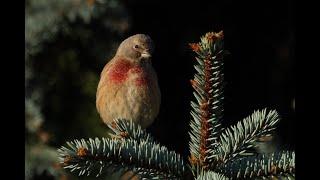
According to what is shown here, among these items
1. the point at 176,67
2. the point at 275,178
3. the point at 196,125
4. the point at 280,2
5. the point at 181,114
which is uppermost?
the point at 280,2

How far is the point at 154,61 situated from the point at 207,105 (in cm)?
317

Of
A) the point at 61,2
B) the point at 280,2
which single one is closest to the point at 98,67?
the point at 61,2

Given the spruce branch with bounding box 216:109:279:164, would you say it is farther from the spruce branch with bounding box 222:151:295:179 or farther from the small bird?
the small bird

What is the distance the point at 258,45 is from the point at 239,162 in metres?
3.69

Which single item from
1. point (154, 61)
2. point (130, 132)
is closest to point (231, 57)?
point (154, 61)

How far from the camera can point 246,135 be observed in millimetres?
2033

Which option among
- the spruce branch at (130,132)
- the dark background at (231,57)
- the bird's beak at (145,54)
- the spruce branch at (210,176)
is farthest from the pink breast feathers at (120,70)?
the dark background at (231,57)

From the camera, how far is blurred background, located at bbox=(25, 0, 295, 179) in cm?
384

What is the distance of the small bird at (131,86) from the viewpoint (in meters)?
2.76

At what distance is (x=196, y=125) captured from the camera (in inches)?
79.1

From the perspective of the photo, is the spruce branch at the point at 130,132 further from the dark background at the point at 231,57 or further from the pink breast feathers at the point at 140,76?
the dark background at the point at 231,57

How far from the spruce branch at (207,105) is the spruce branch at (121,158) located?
7cm

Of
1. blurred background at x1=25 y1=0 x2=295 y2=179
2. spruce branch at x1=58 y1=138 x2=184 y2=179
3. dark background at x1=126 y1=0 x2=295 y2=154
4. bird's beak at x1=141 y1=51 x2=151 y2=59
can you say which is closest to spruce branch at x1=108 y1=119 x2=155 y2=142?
spruce branch at x1=58 y1=138 x2=184 y2=179
